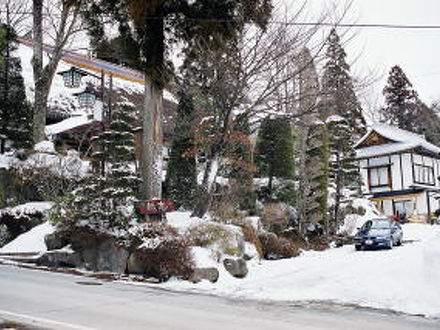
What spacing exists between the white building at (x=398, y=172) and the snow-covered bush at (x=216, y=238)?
103 ft

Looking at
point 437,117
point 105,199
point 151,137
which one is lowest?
point 105,199

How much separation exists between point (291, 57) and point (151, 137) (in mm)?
5627

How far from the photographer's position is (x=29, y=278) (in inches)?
490

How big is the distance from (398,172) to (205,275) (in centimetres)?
3563

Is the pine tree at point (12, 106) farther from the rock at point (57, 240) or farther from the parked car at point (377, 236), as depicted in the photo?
the parked car at point (377, 236)

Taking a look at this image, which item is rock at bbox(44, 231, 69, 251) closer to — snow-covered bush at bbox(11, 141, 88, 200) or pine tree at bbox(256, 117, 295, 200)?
snow-covered bush at bbox(11, 141, 88, 200)

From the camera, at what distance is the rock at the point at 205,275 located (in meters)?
13.6

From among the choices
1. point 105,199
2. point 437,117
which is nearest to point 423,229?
point 105,199

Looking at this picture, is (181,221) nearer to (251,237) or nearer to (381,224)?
(251,237)

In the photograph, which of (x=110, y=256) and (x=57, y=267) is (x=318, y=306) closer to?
(x=110, y=256)

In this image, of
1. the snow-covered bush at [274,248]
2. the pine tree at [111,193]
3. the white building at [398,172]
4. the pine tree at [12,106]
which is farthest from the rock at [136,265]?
the white building at [398,172]

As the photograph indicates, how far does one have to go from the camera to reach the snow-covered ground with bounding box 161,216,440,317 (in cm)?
1087

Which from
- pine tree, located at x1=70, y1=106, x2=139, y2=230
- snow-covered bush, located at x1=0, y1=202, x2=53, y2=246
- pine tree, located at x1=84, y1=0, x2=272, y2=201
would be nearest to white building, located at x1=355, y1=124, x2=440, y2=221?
snow-covered bush, located at x1=0, y1=202, x2=53, y2=246

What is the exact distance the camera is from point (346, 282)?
1314 cm
